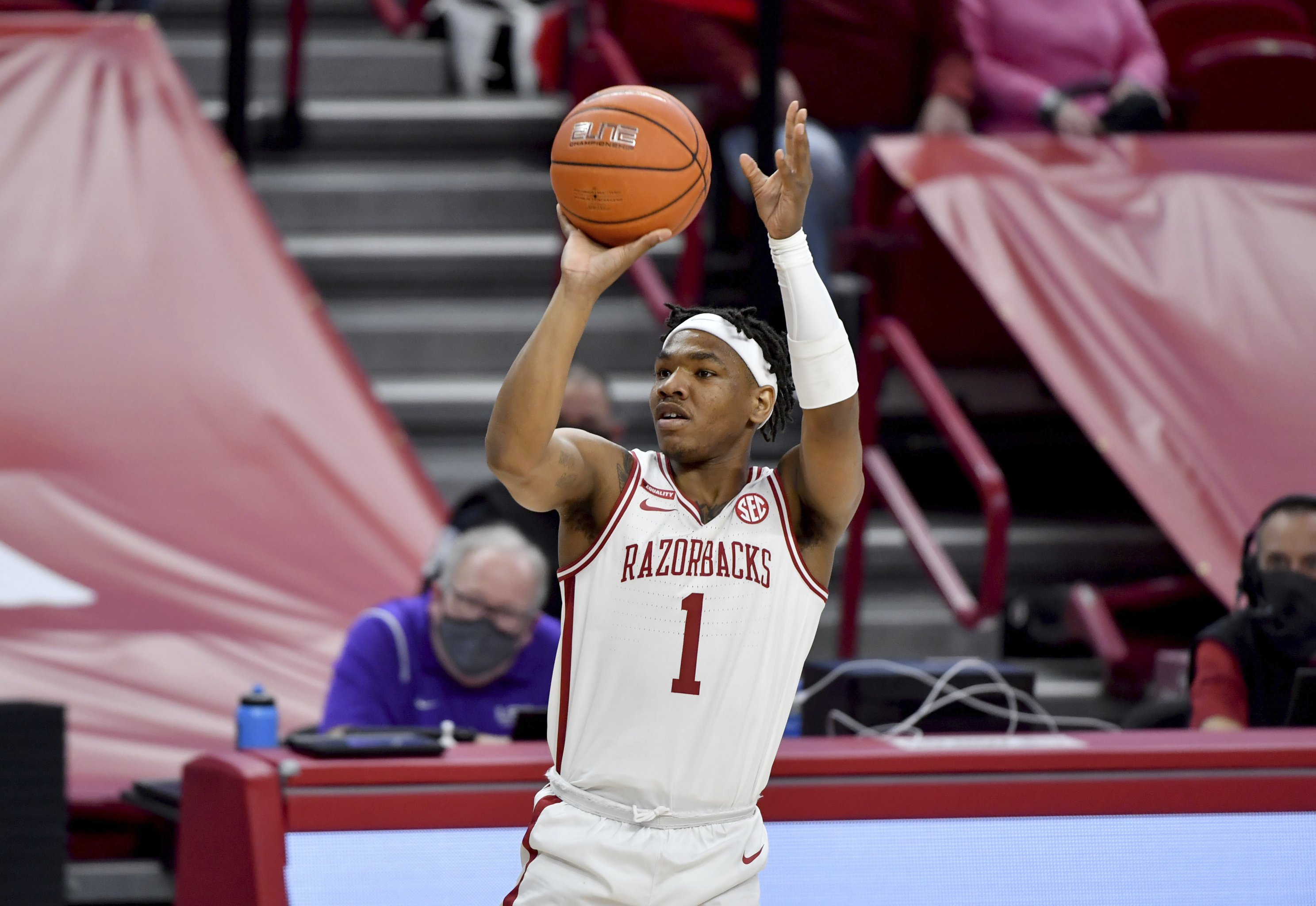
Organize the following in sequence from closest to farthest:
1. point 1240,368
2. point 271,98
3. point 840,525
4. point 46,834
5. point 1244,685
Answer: point 840,525 < point 46,834 < point 1244,685 < point 1240,368 < point 271,98

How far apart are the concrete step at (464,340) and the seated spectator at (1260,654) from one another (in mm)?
3425

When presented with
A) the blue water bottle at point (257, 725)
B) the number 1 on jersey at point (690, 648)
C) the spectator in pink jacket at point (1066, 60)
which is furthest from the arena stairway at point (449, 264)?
the number 1 on jersey at point (690, 648)

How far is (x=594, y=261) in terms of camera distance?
9.14ft

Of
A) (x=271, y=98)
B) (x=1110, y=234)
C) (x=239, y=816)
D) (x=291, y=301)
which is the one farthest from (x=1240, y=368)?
(x=271, y=98)

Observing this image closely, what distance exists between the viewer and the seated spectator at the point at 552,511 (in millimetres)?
5613

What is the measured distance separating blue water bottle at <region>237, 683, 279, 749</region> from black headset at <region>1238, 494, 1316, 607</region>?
2629mm

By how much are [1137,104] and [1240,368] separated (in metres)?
1.46

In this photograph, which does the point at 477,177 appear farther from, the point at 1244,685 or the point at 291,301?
the point at 1244,685

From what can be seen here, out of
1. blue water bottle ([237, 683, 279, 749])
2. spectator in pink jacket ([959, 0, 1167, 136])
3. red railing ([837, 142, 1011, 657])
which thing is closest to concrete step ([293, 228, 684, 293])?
red railing ([837, 142, 1011, 657])

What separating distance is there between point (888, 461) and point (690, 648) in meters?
3.98

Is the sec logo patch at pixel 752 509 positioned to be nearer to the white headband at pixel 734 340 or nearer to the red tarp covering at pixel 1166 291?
the white headband at pixel 734 340

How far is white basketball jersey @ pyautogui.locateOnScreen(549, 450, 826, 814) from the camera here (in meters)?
2.80

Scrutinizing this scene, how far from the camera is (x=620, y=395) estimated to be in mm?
7457

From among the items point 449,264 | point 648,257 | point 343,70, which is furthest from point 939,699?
point 343,70
